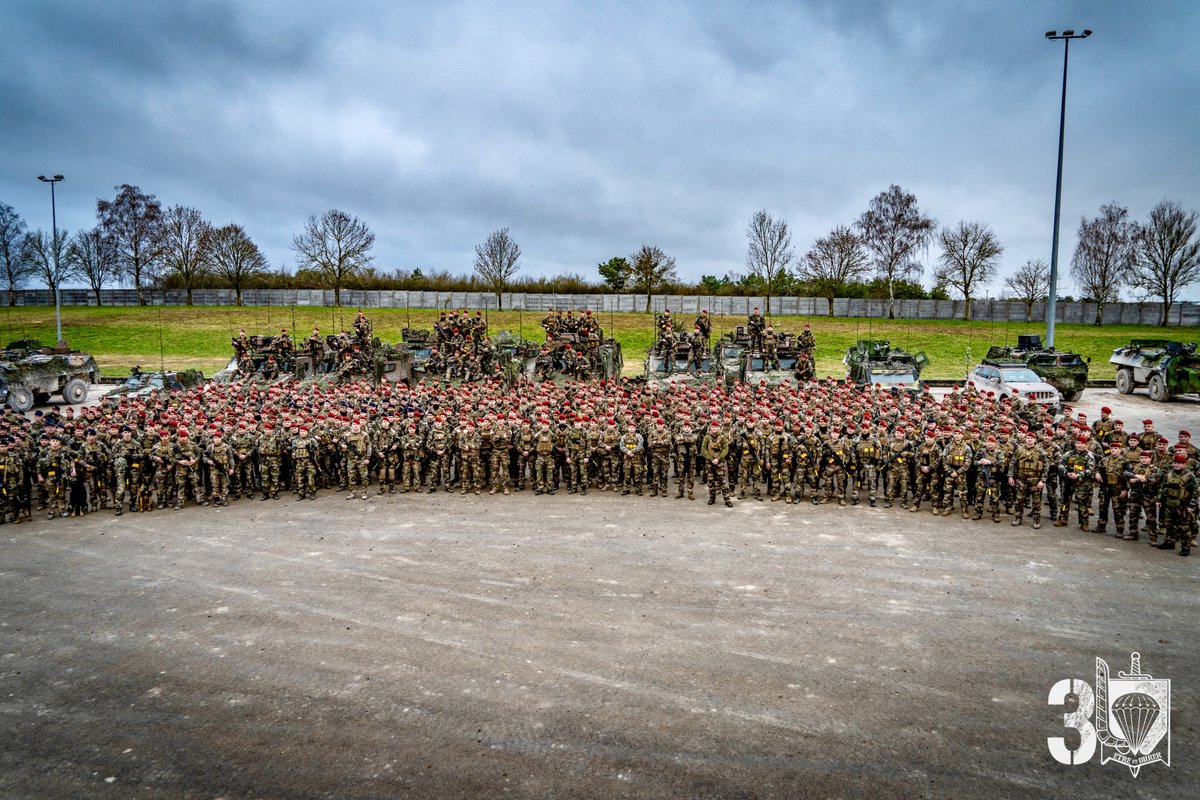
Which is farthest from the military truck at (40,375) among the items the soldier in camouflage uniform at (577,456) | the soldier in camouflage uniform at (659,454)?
→ the soldier in camouflage uniform at (659,454)

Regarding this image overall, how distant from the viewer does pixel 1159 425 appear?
1981cm

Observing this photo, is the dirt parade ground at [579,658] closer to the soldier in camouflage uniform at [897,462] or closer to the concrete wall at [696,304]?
the soldier in camouflage uniform at [897,462]

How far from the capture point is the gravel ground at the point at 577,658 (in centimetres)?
528

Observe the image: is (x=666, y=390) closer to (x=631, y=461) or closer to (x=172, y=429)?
(x=631, y=461)

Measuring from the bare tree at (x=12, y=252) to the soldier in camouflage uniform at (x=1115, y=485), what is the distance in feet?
218

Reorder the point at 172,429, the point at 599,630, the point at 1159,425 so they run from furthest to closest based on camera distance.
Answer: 1. the point at 1159,425
2. the point at 172,429
3. the point at 599,630

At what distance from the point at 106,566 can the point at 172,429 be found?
462 centimetres

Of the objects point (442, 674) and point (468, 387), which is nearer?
point (442, 674)

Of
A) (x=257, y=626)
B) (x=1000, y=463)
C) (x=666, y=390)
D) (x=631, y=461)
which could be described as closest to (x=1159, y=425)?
(x=1000, y=463)

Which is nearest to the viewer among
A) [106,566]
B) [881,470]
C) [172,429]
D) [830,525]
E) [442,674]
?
[442,674]

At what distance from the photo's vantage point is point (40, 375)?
79.4 feet

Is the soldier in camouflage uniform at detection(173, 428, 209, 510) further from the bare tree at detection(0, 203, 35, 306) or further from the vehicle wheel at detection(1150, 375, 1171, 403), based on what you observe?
the bare tree at detection(0, 203, 35, 306)

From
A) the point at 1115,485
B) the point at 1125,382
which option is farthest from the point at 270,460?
the point at 1125,382

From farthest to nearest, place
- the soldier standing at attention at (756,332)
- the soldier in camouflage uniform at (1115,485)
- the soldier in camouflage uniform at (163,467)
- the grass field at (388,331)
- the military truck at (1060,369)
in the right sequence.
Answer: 1. the grass field at (388,331)
2. the military truck at (1060,369)
3. the soldier standing at attention at (756,332)
4. the soldier in camouflage uniform at (163,467)
5. the soldier in camouflage uniform at (1115,485)
